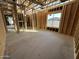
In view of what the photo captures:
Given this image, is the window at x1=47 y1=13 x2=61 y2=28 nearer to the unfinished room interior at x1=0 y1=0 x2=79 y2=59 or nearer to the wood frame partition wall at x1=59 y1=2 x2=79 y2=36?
the unfinished room interior at x1=0 y1=0 x2=79 y2=59

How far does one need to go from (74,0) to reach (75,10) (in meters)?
0.48

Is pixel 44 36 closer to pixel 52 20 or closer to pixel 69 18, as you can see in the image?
pixel 69 18

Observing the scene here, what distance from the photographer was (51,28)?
5.88 m

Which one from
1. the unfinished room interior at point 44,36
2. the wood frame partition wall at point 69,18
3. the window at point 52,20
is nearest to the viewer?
the unfinished room interior at point 44,36

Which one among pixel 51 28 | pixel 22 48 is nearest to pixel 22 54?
pixel 22 48

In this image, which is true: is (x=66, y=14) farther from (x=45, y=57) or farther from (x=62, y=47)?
(x=45, y=57)

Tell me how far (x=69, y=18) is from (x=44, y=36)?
1.42 meters

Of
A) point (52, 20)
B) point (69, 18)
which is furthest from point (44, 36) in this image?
point (52, 20)

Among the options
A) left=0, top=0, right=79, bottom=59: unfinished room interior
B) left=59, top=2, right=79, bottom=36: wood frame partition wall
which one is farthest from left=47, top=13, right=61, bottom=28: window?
left=59, top=2, right=79, bottom=36: wood frame partition wall

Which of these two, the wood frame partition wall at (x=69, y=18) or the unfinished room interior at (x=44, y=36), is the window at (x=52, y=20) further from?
the wood frame partition wall at (x=69, y=18)

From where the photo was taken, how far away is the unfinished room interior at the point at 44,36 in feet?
6.89

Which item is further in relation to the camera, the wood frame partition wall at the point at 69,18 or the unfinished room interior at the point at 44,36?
the wood frame partition wall at the point at 69,18

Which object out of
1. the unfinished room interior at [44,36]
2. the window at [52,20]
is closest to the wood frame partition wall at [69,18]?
A: the unfinished room interior at [44,36]

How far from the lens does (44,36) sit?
146 inches
